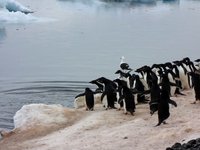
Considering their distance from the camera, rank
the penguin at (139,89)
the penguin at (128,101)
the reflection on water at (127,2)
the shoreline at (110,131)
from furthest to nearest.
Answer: the reflection on water at (127,2)
the penguin at (139,89)
the penguin at (128,101)
the shoreline at (110,131)

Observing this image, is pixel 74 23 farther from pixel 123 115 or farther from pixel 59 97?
pixel 123 115

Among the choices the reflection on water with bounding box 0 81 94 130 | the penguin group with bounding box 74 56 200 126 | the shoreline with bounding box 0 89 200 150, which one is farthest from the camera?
the reflection on water with bounding box 0 81 94 130

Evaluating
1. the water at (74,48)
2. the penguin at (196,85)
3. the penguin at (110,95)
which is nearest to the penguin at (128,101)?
the penguin at (110,95)

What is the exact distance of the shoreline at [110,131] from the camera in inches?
352

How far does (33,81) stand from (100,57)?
681 centimetres

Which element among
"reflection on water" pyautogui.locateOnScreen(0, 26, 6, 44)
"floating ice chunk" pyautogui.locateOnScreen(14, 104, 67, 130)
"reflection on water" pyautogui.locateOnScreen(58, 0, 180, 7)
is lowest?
"floating ice chunk" pyautogui.locateOnScreen(14, 104, 67, 130)

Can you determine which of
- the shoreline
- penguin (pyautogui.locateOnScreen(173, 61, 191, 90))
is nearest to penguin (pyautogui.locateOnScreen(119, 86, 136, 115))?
the shoreline

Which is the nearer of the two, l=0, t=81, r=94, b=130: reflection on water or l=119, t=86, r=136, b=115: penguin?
l=119, t=86, r=136, b=115: penguin

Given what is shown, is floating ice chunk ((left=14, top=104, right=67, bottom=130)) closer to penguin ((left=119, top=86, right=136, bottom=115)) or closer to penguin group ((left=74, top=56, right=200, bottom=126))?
penguin group ((left=74, top=56, right=200, bottom=126))

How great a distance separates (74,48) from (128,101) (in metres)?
18.9

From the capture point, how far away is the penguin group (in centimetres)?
1167

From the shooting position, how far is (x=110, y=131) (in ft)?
33.6

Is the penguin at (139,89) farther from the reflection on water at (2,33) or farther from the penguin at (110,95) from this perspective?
the reflection on water at (2,33)

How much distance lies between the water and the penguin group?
255 centimetres
